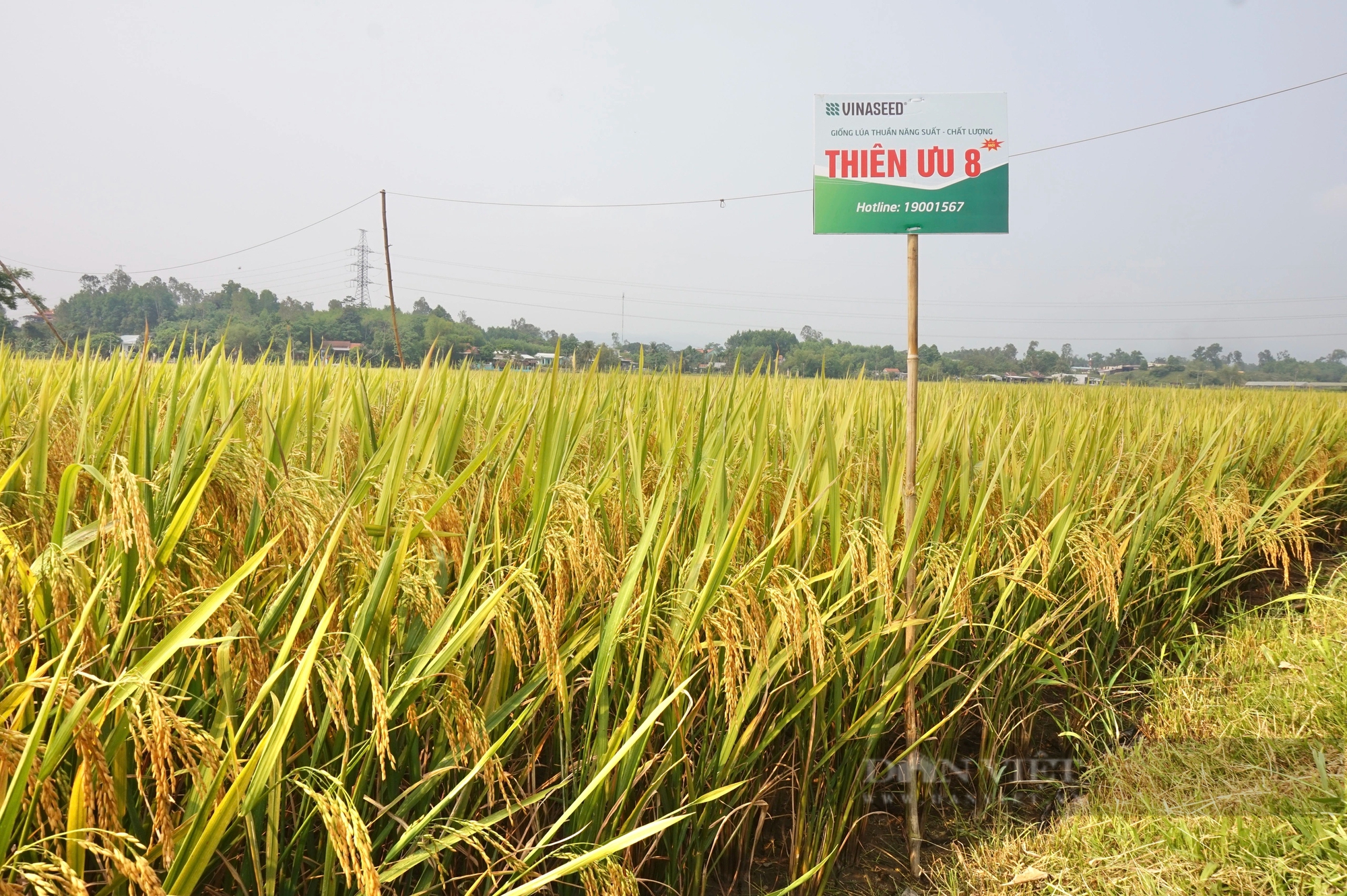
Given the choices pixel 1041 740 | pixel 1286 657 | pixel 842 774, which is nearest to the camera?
pixel 842 774

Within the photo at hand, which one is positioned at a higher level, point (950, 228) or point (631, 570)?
point (950, 228)

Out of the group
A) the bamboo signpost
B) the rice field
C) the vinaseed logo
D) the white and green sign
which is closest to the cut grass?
the rice field

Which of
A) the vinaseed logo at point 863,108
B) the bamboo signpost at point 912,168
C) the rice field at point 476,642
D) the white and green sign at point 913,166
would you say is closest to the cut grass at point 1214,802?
the rice field at point 476,642

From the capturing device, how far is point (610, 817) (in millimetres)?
1496

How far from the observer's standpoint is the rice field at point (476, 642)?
1.02 metres

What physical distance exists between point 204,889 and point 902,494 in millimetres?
1957

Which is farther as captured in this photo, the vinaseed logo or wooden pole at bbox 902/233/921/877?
the vinaseed logo

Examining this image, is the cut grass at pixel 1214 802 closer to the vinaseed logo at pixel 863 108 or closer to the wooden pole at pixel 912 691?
the wooden pole at pixel 912 691

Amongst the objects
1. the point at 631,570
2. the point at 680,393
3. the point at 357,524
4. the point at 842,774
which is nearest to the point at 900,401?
the point at 680,393

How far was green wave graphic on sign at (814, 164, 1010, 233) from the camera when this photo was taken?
260cm

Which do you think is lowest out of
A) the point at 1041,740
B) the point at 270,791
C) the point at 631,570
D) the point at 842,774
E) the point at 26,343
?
the point at 1041,740

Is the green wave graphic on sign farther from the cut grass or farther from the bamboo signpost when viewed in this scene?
the cut grass

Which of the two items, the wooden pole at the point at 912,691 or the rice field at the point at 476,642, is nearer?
the rice field at the point at 476,642

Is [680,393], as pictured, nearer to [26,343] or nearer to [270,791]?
[270,791]
